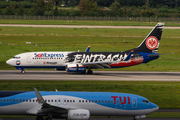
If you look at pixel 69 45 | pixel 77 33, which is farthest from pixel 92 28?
pixel 69 45

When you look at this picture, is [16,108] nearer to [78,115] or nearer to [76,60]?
[78,115]

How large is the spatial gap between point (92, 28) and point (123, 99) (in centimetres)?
10553

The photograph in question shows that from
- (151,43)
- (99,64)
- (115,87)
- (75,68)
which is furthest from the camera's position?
(151,43)

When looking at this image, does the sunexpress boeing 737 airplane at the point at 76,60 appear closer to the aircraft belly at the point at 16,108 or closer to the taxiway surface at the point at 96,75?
the taxiway surface at the point at 96,75

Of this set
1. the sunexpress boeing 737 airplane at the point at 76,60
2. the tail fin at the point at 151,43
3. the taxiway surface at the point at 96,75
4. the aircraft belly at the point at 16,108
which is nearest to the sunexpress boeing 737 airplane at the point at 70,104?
the aircraft belly at the point at 16,108

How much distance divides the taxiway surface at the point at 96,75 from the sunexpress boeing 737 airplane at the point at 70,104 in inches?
945

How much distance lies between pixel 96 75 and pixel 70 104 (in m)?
29.8

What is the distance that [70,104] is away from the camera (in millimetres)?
27734

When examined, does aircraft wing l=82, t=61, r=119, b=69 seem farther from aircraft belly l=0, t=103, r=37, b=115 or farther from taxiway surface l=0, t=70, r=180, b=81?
aircraft belly l=0, t=103, r=37, b=115

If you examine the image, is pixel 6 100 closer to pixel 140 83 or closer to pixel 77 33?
pixel 140 83

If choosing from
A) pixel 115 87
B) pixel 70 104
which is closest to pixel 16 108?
pixel 70 104

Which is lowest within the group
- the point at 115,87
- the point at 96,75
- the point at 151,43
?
the point at 96,75

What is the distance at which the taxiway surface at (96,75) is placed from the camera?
52.8 metres

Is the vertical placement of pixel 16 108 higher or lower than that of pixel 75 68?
higher
